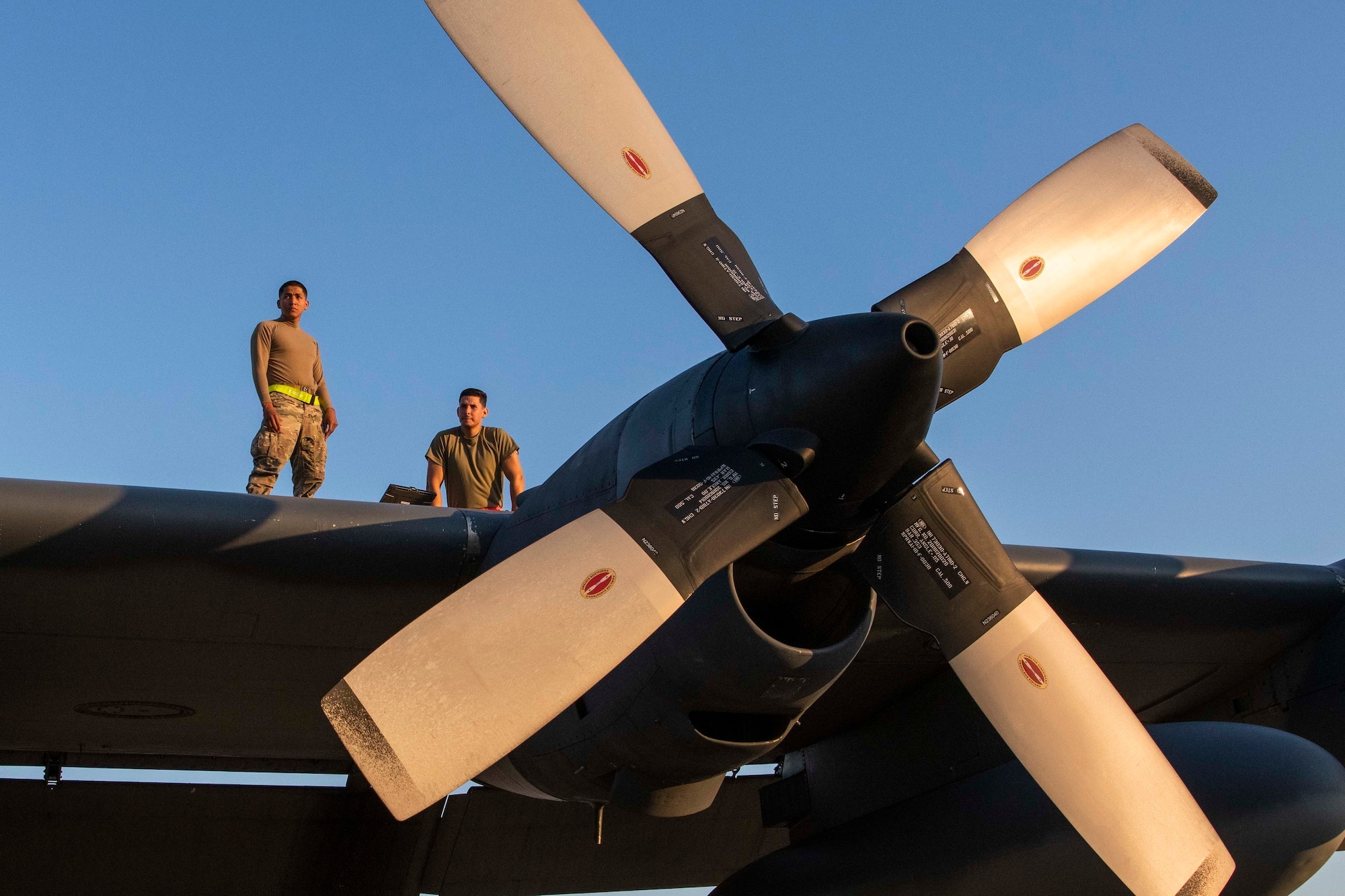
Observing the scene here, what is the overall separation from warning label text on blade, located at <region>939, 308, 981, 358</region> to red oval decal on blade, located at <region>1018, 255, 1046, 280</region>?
0.41 m

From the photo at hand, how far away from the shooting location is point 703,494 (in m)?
4.74

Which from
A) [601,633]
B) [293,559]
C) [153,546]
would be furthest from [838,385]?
[153,546]

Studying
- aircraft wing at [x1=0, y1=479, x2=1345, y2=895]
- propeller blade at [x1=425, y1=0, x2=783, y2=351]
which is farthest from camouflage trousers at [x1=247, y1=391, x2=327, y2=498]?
propeller blade at [x1=425, y1=0, x2=783, y2=351]

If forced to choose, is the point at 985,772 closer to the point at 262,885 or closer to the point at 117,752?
the point at 262,885

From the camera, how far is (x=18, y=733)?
24.8 feet

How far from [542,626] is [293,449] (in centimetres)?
470

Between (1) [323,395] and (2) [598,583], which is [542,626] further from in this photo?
(1) [323,395]

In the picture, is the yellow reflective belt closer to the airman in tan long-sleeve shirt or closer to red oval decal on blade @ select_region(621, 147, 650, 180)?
the airman in tan long-sleeve shirt

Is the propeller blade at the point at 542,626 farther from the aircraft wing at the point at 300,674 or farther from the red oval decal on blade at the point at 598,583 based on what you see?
the aircraft wing at the point at 300,674

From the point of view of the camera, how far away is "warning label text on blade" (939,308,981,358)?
5.38 meters

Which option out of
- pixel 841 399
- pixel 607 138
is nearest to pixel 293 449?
pixel 607 138

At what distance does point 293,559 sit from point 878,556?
121 inches

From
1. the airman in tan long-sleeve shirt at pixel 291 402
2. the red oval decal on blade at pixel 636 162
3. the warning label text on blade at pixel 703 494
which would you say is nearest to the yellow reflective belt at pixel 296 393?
the airman in tan long-sleeve shirt at pixel 291 402

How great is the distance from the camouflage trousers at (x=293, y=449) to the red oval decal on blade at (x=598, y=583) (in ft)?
13.1
